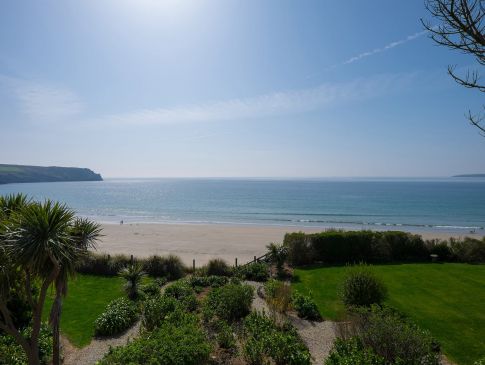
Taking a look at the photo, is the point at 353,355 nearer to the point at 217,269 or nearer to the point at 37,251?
the point at 37,251

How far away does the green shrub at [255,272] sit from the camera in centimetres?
2022

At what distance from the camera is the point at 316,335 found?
11.7 m

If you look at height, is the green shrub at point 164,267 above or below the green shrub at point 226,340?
below

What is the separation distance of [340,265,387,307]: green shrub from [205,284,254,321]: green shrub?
14.0 feet

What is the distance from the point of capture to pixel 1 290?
27.0 ft

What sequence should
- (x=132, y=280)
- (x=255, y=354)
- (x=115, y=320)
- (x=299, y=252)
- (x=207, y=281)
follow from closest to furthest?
(x=255, y=354)
(x=115, y=320)
(x=132, y=280)
(x=207, y=281)
(x=299, y=252)

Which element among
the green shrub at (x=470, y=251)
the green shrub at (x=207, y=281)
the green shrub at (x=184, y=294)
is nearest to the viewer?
the green shrub at (x=184, y=294)

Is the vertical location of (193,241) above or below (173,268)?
below

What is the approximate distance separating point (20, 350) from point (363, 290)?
12712 mm

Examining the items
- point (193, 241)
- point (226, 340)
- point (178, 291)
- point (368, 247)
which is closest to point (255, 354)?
point (226, 340)

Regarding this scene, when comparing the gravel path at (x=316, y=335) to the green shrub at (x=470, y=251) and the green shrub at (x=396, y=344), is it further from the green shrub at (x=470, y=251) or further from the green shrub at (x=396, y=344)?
the green shrub at (x=470, y=251)

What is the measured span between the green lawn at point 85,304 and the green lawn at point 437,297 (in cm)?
996

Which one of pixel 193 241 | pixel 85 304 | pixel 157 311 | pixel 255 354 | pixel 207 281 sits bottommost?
pixel 193 241

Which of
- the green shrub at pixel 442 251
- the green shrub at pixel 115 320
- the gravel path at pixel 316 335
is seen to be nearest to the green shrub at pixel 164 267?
the green shrub at pixel 115 320
